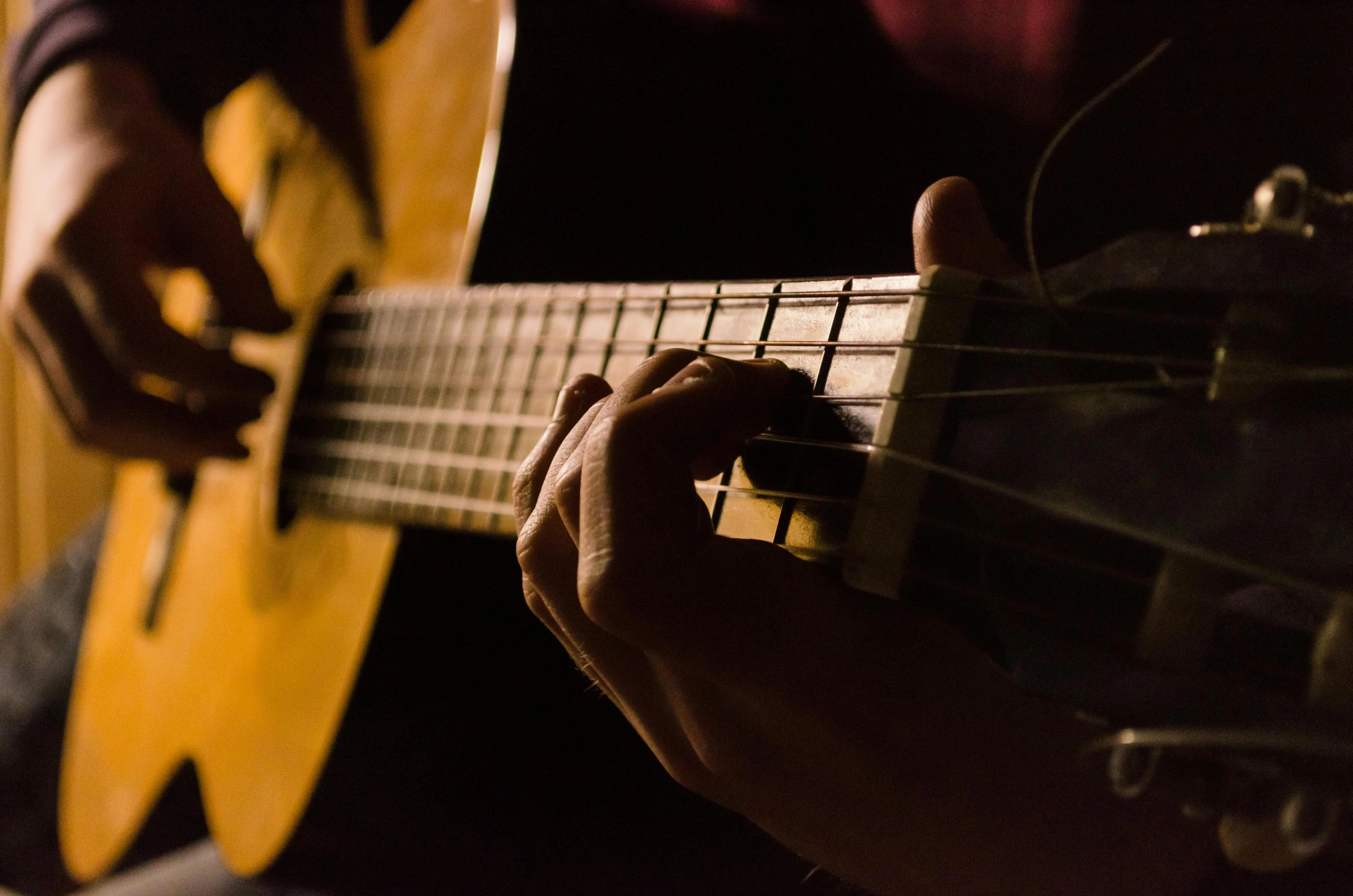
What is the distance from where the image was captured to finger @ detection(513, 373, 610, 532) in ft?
1.22

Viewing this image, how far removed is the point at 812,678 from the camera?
0.31m

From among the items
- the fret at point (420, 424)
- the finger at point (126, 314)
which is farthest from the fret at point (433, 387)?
the finger at point (126, 314)

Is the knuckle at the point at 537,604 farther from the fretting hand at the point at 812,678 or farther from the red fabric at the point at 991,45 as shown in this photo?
the red fabric at the point at 991,45

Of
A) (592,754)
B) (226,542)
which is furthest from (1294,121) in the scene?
(226,542)

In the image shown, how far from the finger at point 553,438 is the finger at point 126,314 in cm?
54

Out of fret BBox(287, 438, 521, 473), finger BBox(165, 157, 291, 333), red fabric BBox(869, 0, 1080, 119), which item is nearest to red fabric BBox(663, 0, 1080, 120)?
red fabric BBox(869, 0, 1080, 119)

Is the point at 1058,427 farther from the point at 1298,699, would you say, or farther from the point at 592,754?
the point at 592,754

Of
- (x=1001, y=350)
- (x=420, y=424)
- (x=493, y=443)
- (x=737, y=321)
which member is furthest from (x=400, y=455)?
(x=1001, y=350)

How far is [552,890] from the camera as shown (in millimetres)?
674

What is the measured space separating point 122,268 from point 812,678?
2.36 ft

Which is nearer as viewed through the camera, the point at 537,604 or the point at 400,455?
the point at 537,604

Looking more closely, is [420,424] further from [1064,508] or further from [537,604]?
[1064,508]

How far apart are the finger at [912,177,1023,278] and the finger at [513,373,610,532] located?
132mm

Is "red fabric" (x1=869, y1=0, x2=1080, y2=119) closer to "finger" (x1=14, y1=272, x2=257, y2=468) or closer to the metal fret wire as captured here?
the metal fret wire
